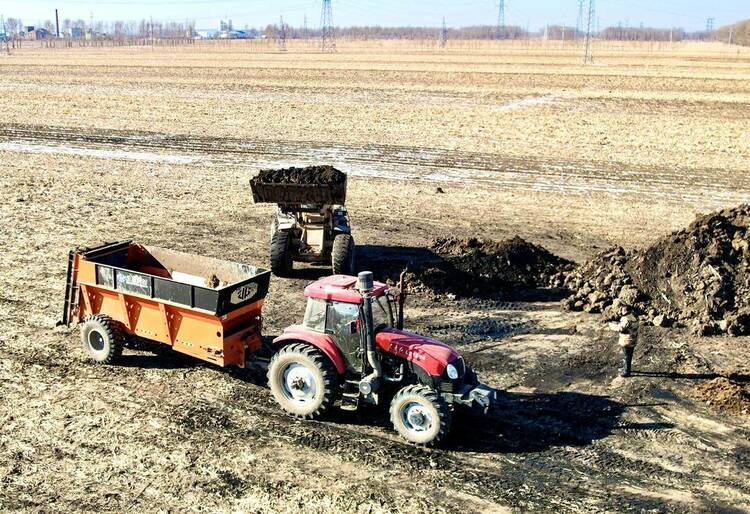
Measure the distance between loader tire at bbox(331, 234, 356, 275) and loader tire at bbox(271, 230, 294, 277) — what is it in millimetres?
970

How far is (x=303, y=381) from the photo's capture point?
416 inches

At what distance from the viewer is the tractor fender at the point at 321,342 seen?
33.9 ft

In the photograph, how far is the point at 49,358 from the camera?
489 inches

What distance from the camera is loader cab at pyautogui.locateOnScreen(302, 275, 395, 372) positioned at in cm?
1019

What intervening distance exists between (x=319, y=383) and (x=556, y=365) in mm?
4350

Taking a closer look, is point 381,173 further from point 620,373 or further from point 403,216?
point 620,373

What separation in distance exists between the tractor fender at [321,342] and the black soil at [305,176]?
20.6 feet

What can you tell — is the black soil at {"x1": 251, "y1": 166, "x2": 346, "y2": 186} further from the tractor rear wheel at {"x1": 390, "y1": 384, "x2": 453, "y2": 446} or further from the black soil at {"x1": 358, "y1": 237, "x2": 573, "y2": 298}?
the tractor rear wheel at {"x1": 390, "y1": 384, "x2": 453, "y2": 446}

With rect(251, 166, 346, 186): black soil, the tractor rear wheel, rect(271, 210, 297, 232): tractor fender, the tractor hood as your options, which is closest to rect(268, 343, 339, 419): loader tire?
the tractor hood

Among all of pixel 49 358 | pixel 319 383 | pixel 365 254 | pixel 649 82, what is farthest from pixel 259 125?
pixel 649 82

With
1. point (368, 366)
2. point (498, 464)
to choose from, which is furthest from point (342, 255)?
point (498, 464)

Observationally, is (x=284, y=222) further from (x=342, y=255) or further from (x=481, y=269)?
(x=481, y=269)

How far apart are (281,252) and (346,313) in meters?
6.18

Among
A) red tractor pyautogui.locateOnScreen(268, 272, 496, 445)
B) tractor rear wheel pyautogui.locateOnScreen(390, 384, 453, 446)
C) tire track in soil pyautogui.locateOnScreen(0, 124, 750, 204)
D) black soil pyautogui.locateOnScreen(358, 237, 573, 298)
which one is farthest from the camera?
tire track in soil pyautogui.locateOnScreen(0, 124, 750, 204)
